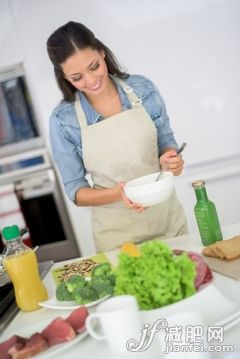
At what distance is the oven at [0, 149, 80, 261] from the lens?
2.84 metres

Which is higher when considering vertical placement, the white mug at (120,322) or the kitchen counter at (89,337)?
the white mug at (120,322)

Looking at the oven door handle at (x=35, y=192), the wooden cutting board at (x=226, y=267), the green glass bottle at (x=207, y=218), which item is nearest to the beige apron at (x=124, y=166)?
the green glass bottle at (x=207, y=218)

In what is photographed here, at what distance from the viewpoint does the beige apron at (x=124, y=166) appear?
1653 millimetres

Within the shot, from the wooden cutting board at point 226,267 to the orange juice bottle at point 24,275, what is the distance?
0.45 meters

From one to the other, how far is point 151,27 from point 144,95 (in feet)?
3.63

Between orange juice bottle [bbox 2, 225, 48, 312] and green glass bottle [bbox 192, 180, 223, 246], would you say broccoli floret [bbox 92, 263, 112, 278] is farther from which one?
green glass bottle [bbox 192, 180, 223, 246]

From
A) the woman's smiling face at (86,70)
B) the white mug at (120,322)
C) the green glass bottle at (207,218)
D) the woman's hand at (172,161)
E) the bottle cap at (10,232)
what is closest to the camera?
the white mug at (120,322)

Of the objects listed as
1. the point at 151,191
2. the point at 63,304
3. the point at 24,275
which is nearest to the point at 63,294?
the point at 63,304

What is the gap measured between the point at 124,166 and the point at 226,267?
79cm

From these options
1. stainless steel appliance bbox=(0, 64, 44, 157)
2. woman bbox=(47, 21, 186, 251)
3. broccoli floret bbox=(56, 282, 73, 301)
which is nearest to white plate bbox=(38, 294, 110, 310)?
broccoli floret bbox=(56, 282, 73, 301)

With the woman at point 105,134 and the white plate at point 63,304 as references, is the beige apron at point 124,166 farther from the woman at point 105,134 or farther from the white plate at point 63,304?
the white plate at point 63,304

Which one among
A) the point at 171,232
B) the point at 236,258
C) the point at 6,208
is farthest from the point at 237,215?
the point at 236,258

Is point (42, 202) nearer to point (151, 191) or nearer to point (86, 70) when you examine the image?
point (86, 70)

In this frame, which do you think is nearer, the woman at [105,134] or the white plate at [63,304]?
the white plate at [63,304]
